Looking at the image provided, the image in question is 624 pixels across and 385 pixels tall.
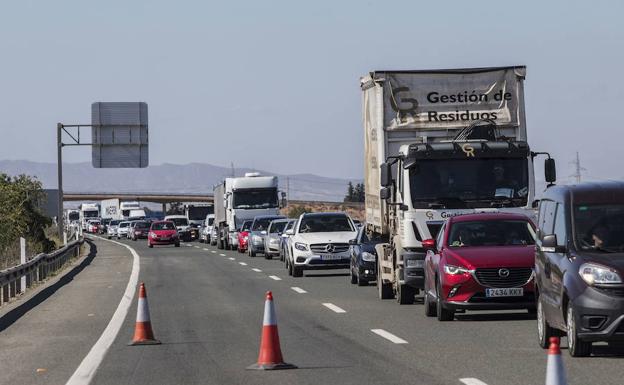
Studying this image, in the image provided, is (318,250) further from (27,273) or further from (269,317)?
(269,317)

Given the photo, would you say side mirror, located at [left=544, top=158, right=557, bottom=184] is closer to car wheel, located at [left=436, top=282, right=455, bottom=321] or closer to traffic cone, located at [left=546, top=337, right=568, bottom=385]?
car wheel, located at [left=436, top=282, right=455, bottom=321]

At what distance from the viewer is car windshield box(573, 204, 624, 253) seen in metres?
13.9

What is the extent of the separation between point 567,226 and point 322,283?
52.7ft

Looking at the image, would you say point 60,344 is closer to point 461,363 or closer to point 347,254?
point 461,363

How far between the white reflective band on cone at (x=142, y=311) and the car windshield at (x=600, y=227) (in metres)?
4.82

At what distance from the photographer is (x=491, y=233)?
19391 millimetres

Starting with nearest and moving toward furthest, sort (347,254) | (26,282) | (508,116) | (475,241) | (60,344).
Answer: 1. (60,344)
2. (475,241)
3. (508,116)
4. (26,282)
5. (347,254)

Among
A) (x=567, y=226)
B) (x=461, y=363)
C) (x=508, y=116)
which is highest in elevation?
(x=508, y=116)

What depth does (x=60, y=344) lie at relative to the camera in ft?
53.3

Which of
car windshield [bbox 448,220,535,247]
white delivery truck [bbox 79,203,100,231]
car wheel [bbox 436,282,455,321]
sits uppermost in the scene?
white delivery truck [bbox 79,203,100,231]

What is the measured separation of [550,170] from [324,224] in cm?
1353

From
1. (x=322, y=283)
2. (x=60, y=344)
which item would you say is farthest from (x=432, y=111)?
(x=60, y=344)

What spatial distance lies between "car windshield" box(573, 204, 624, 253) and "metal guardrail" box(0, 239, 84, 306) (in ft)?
40.4

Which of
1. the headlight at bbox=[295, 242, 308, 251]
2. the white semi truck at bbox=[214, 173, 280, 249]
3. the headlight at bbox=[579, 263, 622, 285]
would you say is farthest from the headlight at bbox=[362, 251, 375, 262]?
the white semi truck at bbox=[214, 173, 280, 249]
